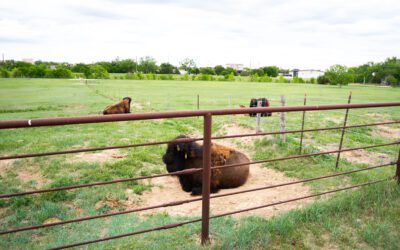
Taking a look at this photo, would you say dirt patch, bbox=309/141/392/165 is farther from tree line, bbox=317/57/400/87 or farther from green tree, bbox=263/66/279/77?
green tree, bbox=263/66/279/77

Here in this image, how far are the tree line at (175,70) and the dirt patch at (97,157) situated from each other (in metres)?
55.5

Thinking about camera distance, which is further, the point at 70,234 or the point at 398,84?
the point at 398,84

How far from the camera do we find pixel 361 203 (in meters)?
3.52

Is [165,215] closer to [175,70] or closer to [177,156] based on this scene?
[177,156]

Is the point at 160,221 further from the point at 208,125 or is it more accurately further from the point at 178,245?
the point at 208,125

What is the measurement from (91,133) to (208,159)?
22.5 feet

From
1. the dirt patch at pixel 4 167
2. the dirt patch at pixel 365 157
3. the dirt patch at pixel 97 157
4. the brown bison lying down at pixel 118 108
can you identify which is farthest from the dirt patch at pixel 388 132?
the dirt patch at pixel 4 167

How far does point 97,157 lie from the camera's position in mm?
6281

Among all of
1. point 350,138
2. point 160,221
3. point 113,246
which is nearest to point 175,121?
point 350,138

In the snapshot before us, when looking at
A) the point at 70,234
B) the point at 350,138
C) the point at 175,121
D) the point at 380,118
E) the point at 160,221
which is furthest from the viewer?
the point at 380,118

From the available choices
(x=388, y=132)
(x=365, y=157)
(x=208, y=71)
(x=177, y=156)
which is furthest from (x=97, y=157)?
(x=208, y=71)

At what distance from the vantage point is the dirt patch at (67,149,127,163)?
6047mm

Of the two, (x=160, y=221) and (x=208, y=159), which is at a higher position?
(x=208, y=159)

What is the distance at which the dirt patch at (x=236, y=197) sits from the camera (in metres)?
4.18
